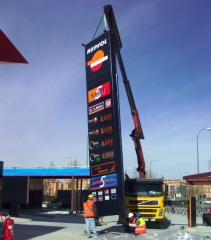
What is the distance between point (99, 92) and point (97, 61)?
1.60 m

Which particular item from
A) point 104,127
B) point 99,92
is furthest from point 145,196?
point 99,92

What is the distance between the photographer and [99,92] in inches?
670

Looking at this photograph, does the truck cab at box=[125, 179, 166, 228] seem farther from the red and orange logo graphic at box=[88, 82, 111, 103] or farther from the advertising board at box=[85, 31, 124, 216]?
the red and orange logo graphic at box=[88, 82, 111, 103]

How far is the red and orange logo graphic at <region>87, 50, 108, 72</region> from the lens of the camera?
676 inches

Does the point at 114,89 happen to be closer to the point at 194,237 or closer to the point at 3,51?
the point at 3,51

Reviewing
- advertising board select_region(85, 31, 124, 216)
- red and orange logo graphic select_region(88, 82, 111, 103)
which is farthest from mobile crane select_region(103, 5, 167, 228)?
red and orange logo graphic select_region(88, 82, 111, 103)

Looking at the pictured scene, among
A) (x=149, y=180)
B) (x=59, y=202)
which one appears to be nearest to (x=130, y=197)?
(x=149, y=180)

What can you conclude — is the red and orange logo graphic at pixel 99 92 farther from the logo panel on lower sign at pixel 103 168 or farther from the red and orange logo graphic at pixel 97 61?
the logo panel on lower sign at pixel 103 168

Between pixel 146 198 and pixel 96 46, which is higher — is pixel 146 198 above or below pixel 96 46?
below

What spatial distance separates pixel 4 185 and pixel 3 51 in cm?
2819

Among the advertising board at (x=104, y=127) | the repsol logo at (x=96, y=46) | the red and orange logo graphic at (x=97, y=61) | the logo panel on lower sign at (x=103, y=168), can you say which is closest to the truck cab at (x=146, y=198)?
the advertising board at (x=104, y=127)

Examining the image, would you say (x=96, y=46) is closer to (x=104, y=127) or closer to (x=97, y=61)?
(x=97, y=61)

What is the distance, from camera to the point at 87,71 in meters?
17.8

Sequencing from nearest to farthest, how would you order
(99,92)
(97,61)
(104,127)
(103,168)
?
(103,168), (104,127), (99,92), (97,61)
